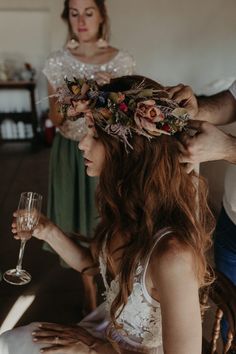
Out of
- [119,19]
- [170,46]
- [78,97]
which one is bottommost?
[170,46]

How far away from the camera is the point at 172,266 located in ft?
2.98

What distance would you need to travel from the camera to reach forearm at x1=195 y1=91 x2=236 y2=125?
1.48 metres

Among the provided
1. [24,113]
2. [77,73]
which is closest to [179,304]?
[77,73]

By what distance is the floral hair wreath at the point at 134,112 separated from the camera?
2.98 feet

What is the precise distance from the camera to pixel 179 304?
893 mm

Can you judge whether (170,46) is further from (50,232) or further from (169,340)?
(169,340)

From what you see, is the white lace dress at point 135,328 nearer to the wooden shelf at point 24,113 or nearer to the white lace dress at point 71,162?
the white lace dress at point 71,162

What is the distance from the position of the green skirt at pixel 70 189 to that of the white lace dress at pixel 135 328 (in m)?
0.85

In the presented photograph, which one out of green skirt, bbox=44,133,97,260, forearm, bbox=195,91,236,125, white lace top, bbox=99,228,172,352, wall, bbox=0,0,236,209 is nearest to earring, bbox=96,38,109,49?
green skirt, bbox=44,133,97,260

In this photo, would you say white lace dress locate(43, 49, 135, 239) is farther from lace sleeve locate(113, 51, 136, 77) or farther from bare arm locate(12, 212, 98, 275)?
bare arm locate(12, 212, 98, 275)

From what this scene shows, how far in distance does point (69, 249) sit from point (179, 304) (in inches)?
20.0

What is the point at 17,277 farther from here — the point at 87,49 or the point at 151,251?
the point at 87,49

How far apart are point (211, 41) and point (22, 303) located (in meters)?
4.27

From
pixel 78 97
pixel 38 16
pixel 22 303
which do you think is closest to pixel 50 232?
pixel 78 97
